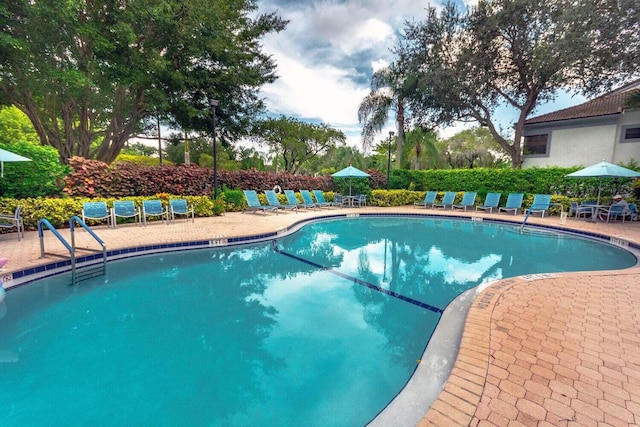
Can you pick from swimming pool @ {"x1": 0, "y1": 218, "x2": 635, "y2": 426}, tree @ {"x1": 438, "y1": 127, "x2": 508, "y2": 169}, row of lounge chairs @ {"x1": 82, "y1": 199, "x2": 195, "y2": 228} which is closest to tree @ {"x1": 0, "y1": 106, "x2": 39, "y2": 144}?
row of lounge chairs @ {"x1": 82, "y1": 199, "x2": 195, "y2": 228}

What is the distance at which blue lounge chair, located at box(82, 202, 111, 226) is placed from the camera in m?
8.23

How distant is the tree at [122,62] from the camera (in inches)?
407

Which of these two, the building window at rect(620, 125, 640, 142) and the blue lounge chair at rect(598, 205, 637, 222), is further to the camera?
the building window at rect(620, 125, 640, 142)

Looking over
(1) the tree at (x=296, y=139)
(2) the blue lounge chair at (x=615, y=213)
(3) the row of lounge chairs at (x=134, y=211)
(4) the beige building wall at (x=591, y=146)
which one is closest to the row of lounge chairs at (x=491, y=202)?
(2) the blue lounge chair at (x=615, y=213)

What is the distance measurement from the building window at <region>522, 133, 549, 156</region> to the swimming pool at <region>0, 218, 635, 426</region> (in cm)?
1423

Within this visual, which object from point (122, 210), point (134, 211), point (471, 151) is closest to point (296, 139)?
point (471, 151)

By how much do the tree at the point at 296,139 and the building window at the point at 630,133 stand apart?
21050 mm

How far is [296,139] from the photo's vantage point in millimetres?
27359

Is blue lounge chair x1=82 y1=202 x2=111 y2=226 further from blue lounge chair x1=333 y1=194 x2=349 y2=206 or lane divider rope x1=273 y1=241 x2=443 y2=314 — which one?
blue lounge chair x1=333 y1=194 x2=349 y2=206

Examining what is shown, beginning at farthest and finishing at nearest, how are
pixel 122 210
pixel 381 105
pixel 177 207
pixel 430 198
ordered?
pixel 381 105, pixel 430 198, pixel 177 207, pixel 122 210

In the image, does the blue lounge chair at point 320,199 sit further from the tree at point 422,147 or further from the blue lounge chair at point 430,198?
the tree at point 422,147

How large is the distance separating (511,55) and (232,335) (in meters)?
20.9

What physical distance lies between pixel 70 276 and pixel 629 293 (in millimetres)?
9173

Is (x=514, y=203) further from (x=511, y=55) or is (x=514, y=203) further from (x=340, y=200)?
(x=511, y=55)
